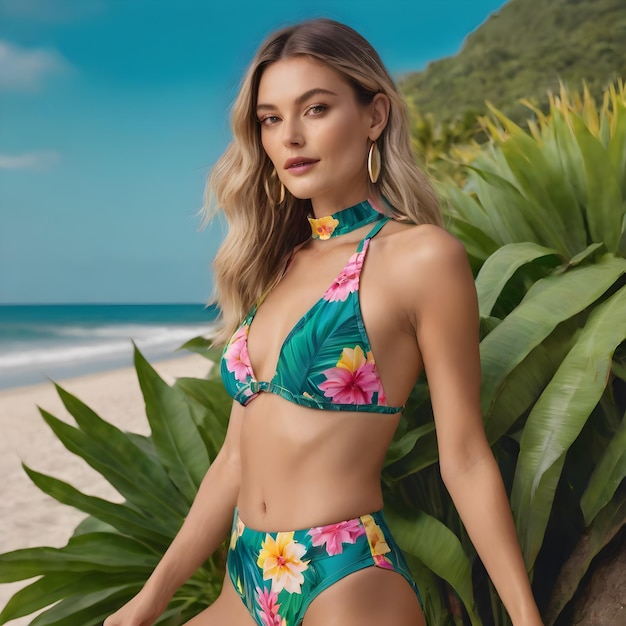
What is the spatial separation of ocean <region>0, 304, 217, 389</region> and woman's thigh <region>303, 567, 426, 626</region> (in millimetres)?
14782

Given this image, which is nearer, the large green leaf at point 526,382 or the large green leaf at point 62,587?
the large green leaf at point 526,382

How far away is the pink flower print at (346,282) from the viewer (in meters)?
1.41

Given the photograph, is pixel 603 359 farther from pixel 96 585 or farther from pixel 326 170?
pixel 96 585

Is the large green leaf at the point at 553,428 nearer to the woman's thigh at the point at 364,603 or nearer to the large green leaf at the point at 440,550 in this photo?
the large green leaf at the point at 440,550

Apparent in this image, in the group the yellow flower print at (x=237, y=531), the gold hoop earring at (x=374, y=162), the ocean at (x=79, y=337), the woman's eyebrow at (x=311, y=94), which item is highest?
the ocean at (x=79, y=337)

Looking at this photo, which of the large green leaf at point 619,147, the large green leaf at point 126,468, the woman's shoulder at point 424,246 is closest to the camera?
the woman's shoulder at point 424,246

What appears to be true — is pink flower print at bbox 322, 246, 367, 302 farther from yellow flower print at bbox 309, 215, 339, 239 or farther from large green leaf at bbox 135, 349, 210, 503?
large green leaf at bbox 135, 349, 210, 503

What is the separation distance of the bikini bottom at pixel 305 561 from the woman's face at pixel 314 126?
2.01ft

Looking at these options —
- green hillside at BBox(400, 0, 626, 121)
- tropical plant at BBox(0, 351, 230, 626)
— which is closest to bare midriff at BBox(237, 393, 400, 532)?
tropical plant at BBox(0, 351, 230, 626)

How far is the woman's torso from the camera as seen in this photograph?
1349 mm

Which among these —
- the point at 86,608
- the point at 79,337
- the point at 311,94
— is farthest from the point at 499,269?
the point at 79,337

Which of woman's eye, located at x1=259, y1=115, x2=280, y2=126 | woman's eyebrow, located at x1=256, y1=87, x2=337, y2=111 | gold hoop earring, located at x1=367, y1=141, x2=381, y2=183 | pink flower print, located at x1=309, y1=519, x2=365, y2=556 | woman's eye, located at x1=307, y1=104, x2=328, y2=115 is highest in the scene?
woman's eye, located at x1=259, y1=115, x2=280, y2=126

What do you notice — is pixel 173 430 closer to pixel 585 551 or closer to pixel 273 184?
pixel 273 184

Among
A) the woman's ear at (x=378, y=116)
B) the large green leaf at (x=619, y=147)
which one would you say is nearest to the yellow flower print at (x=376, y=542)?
the woman's ear at (x=378, y=116)
